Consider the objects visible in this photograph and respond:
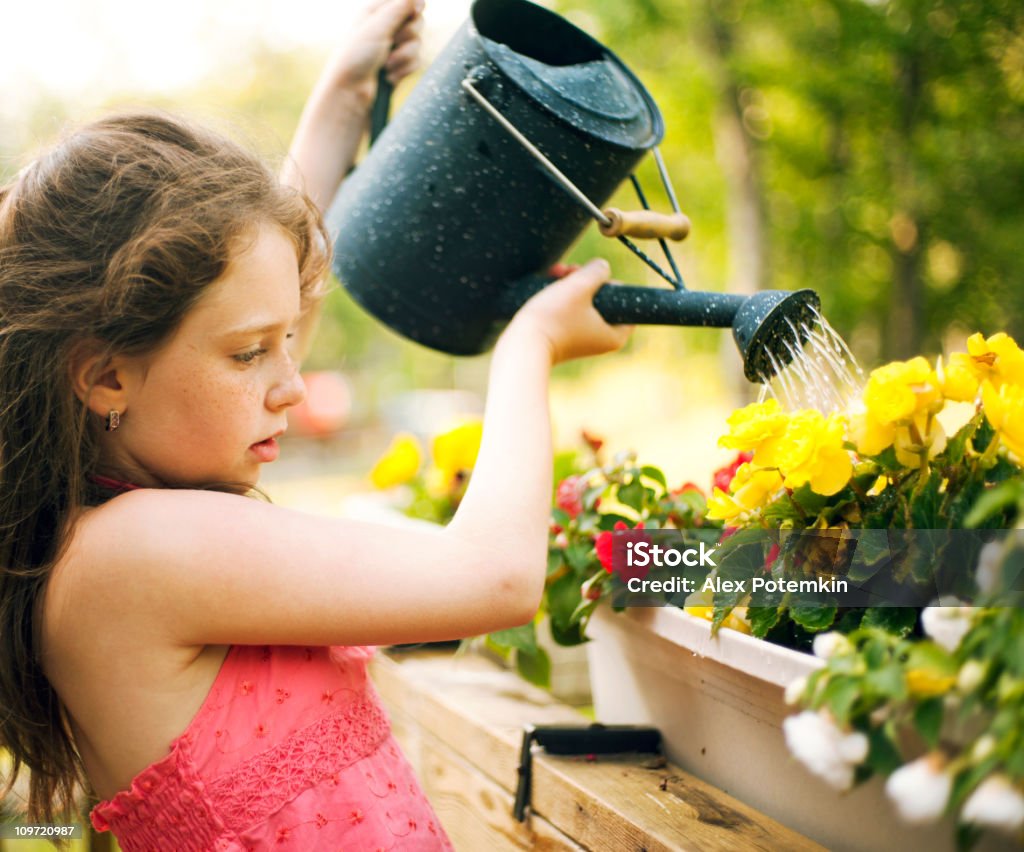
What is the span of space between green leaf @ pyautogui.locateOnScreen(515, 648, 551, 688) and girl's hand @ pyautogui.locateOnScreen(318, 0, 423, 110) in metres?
0.81

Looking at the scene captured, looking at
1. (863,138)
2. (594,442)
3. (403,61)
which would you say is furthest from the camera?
(863,138)

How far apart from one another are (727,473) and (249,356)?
1.69ft

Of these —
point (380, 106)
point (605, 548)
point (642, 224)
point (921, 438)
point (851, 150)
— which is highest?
point (851, 150)

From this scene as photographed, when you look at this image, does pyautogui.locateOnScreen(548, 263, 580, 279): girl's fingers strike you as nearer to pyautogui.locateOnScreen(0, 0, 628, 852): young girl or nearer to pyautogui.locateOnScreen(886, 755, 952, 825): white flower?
pyautogui.locateOnScreen(0, 0, 628, 852): young girl

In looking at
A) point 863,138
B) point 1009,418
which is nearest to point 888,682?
point 1009,418

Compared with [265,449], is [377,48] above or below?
above

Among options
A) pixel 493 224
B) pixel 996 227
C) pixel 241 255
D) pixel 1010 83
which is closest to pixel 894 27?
pixel 1010 83

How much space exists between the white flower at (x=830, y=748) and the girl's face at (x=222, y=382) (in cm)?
55

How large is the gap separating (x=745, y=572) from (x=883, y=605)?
0.41ft

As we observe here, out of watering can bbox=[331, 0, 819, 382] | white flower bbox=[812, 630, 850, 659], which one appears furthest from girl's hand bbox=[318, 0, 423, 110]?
white flower bbox=[812, 630, 850, 659]

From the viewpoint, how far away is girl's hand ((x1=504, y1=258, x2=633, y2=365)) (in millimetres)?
965

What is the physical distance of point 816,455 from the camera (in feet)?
2.28
